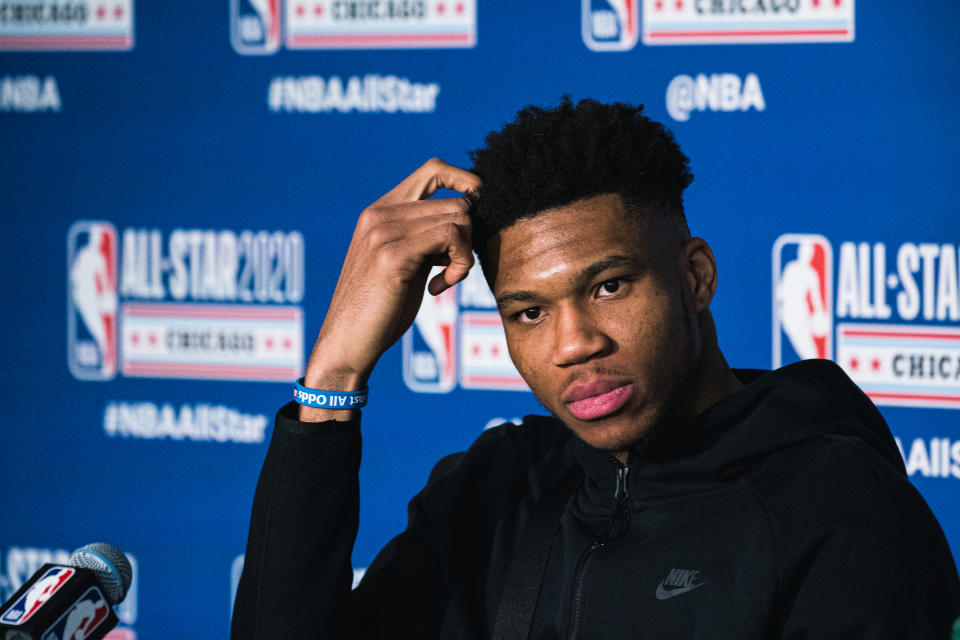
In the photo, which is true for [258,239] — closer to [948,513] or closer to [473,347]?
[473,347]

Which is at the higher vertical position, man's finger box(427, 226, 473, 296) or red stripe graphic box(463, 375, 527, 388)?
man's finger box(427, 226, 473, 296)

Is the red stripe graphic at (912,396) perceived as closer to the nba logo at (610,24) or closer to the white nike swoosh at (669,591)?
the nba logo at (610,24)

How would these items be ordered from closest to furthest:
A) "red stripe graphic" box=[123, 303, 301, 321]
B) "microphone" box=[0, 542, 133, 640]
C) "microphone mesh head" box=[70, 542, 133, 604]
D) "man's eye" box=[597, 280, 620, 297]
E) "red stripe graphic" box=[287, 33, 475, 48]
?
"microphone" box=[0, 542, 133, 640]
"microphone mesh head" box=[70, 542, 133, 604]
"man's eye" box=[597, 280, 620, 297]
"red stripe graphic" box=[287, 33, 475, 48]
"red stripe graphic" box=[123, 303, 301, 321]

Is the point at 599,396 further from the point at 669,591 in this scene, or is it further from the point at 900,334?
the point at 900,334

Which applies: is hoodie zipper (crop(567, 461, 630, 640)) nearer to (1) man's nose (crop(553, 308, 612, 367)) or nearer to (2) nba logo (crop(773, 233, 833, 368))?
(1) man's nose (crop(553, 308, 612, 367))

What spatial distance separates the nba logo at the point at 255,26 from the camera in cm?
205

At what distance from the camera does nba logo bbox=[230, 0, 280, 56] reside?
80.8 inches

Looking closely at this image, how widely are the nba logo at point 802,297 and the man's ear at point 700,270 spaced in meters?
0.77

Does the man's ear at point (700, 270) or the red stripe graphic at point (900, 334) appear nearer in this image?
the man's ear at point (700, 270)

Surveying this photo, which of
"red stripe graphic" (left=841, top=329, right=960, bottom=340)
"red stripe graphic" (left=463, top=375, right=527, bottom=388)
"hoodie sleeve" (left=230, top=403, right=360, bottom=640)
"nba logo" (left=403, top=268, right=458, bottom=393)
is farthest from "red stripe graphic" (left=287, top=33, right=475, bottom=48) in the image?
"hoodie sleeve" (left=230, top=403, right=360, bottom=640)

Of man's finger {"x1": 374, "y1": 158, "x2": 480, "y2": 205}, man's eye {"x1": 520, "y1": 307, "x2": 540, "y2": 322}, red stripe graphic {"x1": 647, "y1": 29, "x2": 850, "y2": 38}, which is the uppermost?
red stripe graphic {"x1": 647, "y1": 29, "x2": 850, "y2": 38}

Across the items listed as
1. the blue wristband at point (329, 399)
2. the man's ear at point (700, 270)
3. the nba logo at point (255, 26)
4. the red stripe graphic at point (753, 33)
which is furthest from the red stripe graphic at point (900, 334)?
the nba logo at point (255, 26)

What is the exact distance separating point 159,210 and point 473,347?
0.72 metres

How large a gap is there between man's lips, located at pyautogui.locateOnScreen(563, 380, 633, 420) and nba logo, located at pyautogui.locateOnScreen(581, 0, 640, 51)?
3.38 ft
